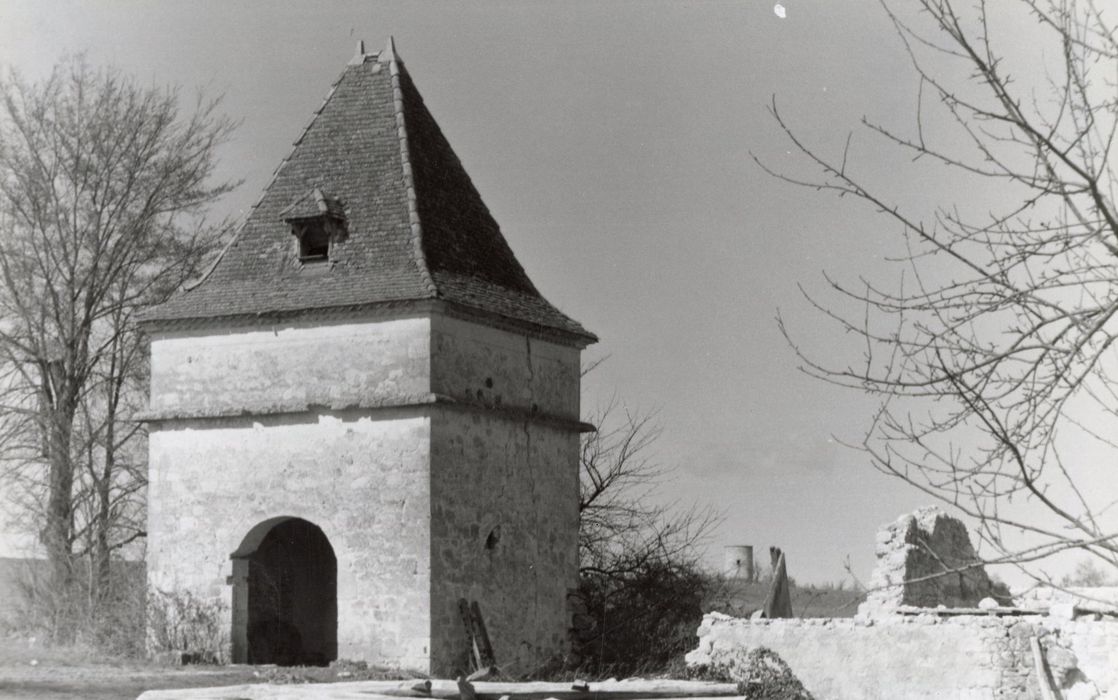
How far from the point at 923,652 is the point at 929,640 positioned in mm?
175

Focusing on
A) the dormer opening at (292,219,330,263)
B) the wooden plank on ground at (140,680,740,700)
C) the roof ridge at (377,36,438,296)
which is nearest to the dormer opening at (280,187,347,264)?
the dormer opening at (292,219,330,263)

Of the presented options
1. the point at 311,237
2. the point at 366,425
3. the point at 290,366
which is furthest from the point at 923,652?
the point at 311,237

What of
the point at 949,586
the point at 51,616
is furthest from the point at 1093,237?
the point at 51,616

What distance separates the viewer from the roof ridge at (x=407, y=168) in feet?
64.8

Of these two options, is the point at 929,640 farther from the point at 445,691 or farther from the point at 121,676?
the point at 121,676

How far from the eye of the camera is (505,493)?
2053 cm

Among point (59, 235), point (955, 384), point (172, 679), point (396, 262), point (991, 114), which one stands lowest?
point (172, 679)

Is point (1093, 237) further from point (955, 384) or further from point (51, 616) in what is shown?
point (51, 616)

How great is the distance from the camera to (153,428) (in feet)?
67.9

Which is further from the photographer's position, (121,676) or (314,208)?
(314,208)

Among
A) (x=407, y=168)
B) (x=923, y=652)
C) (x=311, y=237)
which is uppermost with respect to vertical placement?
(x=407, y=168)

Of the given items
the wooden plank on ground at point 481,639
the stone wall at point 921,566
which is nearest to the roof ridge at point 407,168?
the wooden plank on ground at point 481,639

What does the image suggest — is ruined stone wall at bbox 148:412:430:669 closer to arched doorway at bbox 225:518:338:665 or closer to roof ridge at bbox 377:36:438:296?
arched doorway at bbox 225:518:338:665

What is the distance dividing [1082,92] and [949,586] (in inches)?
630
